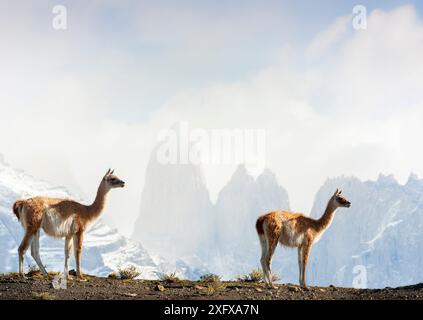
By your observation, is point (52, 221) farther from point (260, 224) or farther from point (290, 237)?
point (290, 237)

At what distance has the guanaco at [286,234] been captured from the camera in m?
20.6

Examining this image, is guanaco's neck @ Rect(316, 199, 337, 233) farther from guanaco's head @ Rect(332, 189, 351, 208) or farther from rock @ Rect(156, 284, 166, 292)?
rock @ Rect(156, 284, 166, 292)

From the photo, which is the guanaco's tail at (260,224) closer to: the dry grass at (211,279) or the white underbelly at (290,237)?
the white underbelly at (290,237)

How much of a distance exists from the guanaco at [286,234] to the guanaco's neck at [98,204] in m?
5.35

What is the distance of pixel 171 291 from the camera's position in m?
19.4

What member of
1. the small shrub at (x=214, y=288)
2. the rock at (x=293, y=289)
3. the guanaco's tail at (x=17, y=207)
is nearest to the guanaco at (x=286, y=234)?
the rock at (x=293, y=289)

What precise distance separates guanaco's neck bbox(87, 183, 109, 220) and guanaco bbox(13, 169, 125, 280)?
0.03m

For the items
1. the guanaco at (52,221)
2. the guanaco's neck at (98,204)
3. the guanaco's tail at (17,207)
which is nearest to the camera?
the guanaco at (52,221)

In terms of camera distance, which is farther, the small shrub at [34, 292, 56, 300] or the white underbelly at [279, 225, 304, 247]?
the white underbelly at [279, 225, 304, 247]

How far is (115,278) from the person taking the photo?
23531 millimetres

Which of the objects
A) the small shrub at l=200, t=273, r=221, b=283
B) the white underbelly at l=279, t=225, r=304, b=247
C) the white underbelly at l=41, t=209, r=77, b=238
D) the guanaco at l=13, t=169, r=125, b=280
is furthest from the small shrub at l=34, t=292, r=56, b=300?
the white underbelly at l=279, t=225, r=304, b=247

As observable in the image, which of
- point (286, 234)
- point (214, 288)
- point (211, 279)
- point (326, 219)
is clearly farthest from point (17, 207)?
point (326, 219)

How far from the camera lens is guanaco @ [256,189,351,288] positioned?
20.6 meters
